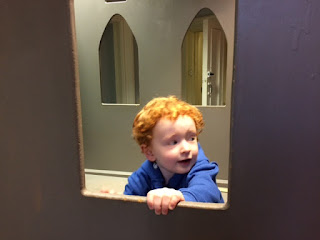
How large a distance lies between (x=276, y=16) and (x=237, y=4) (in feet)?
0.17

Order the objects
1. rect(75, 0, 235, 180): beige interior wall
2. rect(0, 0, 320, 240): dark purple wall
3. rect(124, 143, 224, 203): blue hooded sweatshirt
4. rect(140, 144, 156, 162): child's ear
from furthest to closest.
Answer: rect(75, 0, 235, 180): beige interior wall < rect(140, 144, 156, 162): child's ear < rect(124, 143, 224, 203): blue hooded sweatshirt < rect(0, 0, 320, 240): dark purple wall

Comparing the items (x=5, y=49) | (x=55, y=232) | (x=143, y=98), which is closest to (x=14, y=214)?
(x=55, y=232)

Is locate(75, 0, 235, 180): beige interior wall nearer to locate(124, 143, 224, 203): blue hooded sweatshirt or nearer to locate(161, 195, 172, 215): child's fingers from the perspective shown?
locate(124, 143, 224, 203): blue hooded sweatshirt

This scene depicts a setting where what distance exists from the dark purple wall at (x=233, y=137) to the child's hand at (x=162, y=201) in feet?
0.05

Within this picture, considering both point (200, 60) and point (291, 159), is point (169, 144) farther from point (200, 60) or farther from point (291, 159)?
point (200, 60)

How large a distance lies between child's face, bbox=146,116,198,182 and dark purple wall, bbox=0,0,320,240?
223 mm

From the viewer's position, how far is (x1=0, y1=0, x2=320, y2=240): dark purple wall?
0.37 m

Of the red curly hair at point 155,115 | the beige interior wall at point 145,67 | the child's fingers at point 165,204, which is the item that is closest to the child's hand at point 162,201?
the child's fingers at point 165,204

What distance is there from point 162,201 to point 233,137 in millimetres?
149

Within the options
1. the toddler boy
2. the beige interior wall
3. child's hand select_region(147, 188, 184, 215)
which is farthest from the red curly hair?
the beige interior wall

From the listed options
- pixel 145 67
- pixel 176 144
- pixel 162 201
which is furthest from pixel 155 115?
pixel 145 67

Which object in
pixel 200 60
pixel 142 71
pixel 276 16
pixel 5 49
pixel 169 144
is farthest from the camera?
pixel 200 60

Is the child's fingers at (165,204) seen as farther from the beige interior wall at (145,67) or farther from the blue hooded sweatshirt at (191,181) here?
the beige interior wall at (145,67)

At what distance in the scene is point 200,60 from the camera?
297 centimetres
